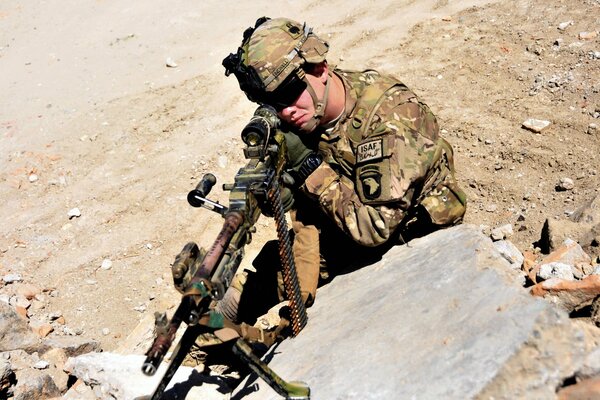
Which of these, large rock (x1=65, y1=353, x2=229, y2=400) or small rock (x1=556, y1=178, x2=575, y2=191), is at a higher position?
large rock (x1=65, y1=353, x2=229, y2=400)

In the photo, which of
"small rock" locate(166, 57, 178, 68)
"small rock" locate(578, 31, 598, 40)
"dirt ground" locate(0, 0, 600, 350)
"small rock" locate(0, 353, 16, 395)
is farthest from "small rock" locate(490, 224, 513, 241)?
"small rock" locate(166, 57, 178, 68)

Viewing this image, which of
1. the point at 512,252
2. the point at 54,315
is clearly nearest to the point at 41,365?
the point at 54,315

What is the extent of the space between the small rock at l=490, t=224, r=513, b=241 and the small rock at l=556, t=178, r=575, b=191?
0.55 metres

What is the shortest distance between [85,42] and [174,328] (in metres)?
8.77

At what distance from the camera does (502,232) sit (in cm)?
457

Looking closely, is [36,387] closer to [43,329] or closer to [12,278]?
[43,329]

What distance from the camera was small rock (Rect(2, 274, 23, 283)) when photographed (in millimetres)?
5613

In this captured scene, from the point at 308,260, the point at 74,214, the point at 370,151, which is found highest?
the point at 370,151

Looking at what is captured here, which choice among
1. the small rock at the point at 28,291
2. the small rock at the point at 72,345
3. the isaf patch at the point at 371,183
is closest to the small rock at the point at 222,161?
the small rock at the point at 28,291

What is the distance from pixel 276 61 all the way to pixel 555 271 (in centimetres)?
186

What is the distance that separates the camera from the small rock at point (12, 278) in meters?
5.61

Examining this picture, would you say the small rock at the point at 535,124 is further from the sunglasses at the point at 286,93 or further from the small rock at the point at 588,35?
the sunglasses at the point at 286,93

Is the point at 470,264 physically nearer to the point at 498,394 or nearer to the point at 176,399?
the point at 498,394

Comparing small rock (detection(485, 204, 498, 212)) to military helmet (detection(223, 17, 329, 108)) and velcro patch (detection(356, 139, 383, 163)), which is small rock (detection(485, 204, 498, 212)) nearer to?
velcro patch (detection(356, 139, 383, 163))
